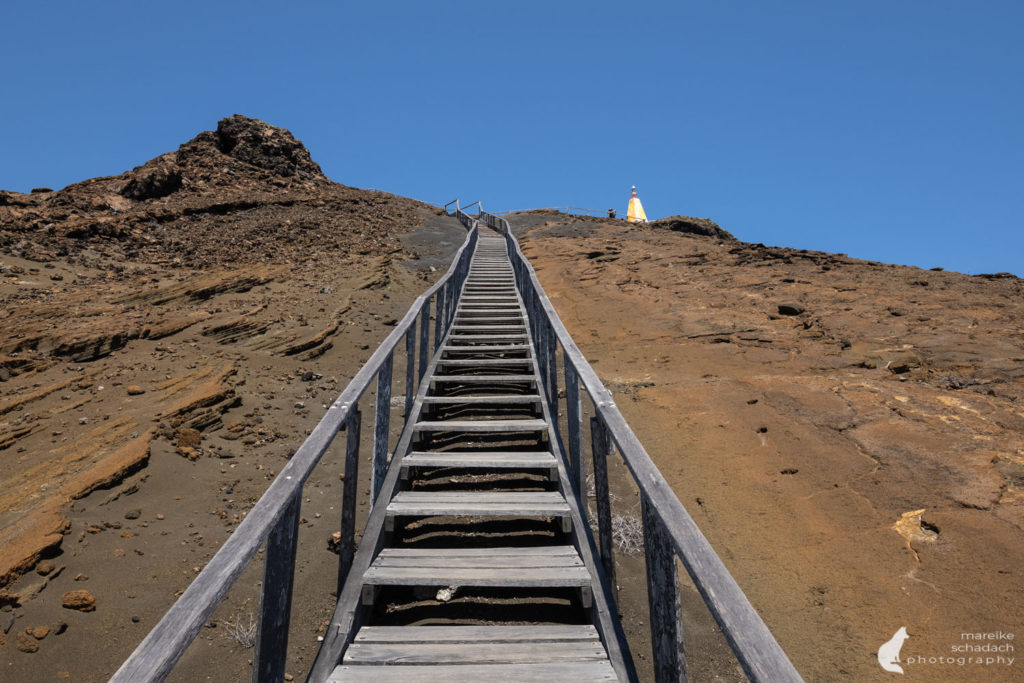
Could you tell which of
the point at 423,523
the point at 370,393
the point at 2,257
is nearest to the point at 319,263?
the point at 2,257

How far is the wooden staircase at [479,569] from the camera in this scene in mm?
2312

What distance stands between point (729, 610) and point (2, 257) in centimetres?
1481

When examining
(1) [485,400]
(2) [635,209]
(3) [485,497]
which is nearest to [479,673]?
(3) [485,497]


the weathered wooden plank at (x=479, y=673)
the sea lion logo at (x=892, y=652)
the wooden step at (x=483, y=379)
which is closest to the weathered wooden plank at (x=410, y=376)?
the wooden step at (x=483, y=379)

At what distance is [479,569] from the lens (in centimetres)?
284

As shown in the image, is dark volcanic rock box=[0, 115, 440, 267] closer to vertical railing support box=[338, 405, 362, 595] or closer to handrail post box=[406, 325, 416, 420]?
handrail post box=[406, 325, 416, 420]

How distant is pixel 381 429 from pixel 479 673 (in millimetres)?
1783

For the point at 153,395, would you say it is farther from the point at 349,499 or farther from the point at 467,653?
the point at 467,653

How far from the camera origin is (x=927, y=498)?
15.1ft

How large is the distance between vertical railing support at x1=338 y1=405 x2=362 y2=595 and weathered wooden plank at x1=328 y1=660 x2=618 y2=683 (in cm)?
66

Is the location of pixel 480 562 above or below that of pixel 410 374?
below

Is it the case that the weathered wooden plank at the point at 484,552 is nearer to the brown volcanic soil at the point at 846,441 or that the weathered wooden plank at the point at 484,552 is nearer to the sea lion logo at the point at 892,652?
the brown volcanic soil at the point at 846,441

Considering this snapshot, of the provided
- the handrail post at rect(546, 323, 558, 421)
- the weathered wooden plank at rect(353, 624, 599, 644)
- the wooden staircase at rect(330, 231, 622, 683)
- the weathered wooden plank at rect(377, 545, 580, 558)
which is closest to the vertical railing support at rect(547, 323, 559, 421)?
Result: the handrail post at rect(546, 323, 558, 421)

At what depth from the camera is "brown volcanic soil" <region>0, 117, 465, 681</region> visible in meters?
3.54
